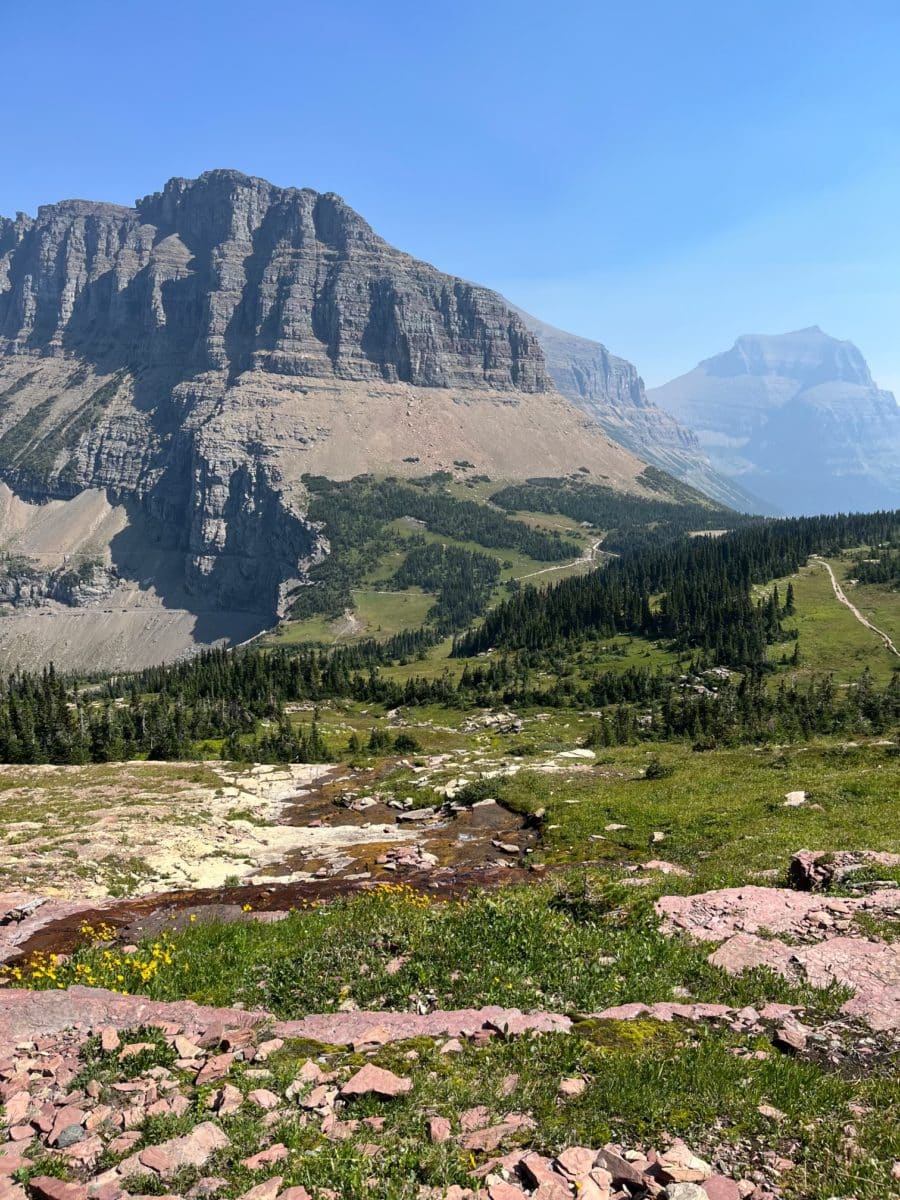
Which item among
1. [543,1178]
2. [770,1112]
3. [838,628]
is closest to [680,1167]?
[543,1178]

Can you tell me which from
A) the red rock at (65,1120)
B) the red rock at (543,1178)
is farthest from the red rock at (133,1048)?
the red rock at (543,1178)

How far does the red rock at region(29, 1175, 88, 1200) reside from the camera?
809cm

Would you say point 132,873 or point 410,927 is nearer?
point 410,927

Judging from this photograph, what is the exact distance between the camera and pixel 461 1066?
35.7 feet

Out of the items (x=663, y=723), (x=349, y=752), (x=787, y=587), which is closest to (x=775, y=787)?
(x=663, y=723)

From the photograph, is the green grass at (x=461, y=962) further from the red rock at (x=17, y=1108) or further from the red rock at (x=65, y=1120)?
the red rock at (x=65, y=1120)

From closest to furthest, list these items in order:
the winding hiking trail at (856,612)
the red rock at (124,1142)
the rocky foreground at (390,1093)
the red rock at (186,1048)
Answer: the rocky foreground at (390,1093)
the red rock at (124,1142)
the red rock at (186,1048)
the winding hiking trail at (856,612)

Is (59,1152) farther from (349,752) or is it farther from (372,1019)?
(349,752)

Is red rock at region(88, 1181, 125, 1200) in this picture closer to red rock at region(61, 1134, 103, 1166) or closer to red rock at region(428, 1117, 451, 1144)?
red rock at region(61, 1134, 103, 1166)

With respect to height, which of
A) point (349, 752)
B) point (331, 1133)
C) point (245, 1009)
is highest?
point (331, 1133)

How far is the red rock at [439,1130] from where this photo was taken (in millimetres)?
9102

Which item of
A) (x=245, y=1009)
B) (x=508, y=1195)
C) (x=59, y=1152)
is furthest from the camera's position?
(x=245, y=1009)

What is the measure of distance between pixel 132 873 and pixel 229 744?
55.9 metres

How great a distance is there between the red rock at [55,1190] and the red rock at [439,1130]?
14.4 ft
